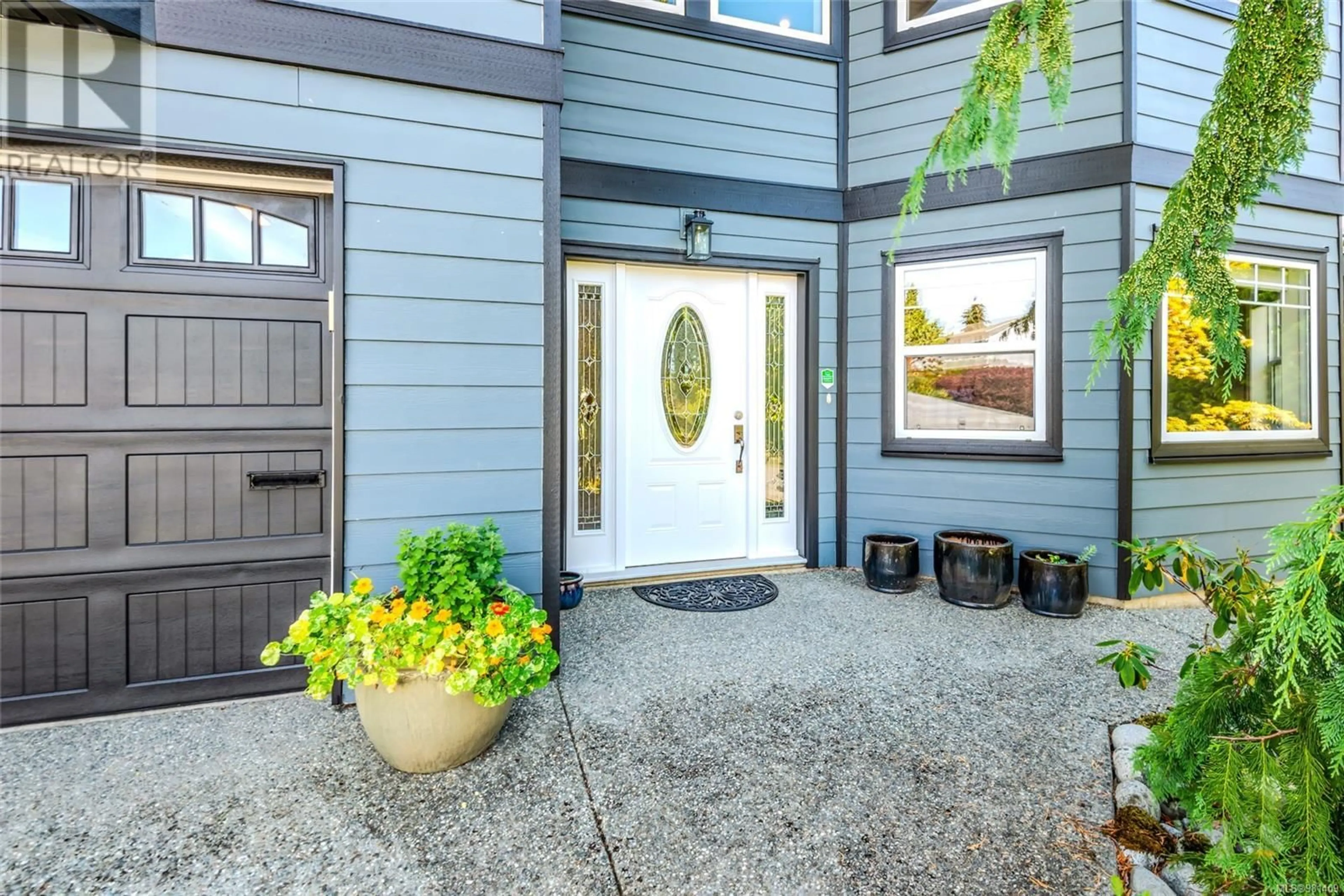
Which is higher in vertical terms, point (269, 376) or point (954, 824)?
point (269, 376)

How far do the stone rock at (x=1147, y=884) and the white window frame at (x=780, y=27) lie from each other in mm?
4569

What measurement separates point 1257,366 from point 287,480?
5.47m

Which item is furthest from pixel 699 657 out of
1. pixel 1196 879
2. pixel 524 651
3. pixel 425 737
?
pixel 1196 879

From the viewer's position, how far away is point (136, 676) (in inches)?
91.2

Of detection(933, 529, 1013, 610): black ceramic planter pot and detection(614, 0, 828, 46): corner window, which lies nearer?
detection(933, 529, 1013, 610): black ceramic planter pot

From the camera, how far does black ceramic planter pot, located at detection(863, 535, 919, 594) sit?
3775mm

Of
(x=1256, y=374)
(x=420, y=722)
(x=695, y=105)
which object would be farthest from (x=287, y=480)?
(x=1256, y=374)

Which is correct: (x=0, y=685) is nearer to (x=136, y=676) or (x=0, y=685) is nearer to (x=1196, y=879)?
(x=136, y=676)

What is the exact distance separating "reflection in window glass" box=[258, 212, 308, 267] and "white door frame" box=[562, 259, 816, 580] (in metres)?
1.59

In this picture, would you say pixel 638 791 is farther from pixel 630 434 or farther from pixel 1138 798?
pixel 630 434

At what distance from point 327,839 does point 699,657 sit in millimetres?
1570

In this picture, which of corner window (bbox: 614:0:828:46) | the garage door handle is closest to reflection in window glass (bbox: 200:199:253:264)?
the garage door handle

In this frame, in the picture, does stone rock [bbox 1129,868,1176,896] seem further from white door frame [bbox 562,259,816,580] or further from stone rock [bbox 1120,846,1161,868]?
white door frame [bbox 562,259,816,580]

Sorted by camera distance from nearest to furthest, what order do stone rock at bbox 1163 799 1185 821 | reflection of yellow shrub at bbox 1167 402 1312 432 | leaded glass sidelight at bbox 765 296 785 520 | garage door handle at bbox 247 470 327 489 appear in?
stone rock at bbox 1163 799 1185 821, garage door handle at bbox 247 470 327 489, reflection of yellow shrub at bbox 1167 402 1312 432, leaded glass sidelight at bbox 765 296 785 520
